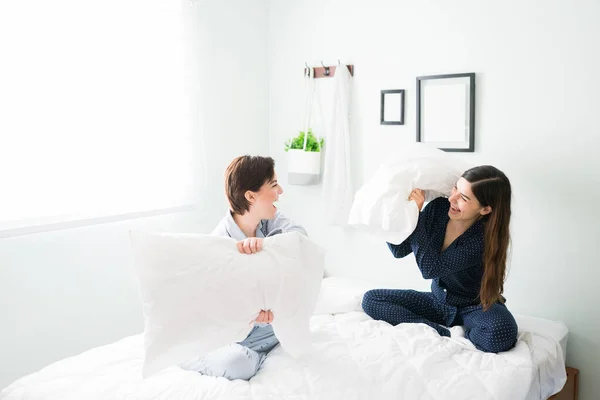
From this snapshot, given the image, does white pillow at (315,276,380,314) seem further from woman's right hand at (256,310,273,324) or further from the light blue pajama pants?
woman's right hand at (256,310,273,324)

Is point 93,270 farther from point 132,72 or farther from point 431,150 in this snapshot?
point 431,150

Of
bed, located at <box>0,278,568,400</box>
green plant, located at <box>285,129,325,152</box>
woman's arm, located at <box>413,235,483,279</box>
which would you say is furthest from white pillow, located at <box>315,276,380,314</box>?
green plant, located at <box>285,129,325,152</box>

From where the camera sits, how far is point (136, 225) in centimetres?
268

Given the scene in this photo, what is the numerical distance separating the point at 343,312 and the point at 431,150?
77cm

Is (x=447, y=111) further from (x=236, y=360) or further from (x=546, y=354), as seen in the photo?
(x=236, y=360)

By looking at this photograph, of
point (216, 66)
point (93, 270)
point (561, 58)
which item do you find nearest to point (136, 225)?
point (93, 270)

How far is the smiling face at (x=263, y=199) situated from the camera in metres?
2.02

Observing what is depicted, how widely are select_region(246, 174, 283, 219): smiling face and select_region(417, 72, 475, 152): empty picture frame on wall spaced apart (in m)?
0.97

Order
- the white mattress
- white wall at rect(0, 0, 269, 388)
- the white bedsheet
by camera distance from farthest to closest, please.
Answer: white wall at rect(0, 0, 269, 388), the white mattress, the white bedsheet

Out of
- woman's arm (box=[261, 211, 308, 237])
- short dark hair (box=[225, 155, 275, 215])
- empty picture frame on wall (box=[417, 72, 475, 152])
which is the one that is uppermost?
empty picture frame on wall (box=[417, 72, 475, 152])

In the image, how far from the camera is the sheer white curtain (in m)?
2.19

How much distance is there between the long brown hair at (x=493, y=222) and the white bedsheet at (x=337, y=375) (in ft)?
0.74

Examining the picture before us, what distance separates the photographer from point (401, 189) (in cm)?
216

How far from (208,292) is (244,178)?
46cm
